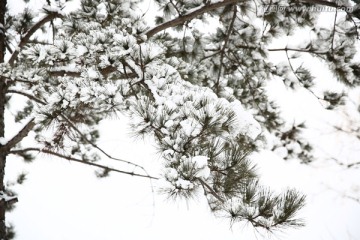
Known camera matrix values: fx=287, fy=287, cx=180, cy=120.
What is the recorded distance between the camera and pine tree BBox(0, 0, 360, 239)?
4.27 feet

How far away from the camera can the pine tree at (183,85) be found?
4.27ft

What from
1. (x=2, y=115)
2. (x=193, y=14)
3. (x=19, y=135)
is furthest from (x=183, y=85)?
(x=2, y=115)

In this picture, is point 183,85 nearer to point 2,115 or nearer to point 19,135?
point 19,135

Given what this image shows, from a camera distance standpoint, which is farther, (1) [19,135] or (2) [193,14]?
(1) [19,135]

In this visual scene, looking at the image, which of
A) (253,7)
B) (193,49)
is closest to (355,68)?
(253,7)

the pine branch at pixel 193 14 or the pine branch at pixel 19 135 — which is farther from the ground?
the pine branch at pixel 193 14

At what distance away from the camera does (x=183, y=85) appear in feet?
6.42

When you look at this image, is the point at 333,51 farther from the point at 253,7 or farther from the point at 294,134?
the point at 294,134

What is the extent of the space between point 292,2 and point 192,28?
105 centimetres

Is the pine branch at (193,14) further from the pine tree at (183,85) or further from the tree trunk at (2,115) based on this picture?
the tree trunk at (2,115)

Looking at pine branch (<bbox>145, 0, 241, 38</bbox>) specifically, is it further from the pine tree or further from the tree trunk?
the tree trunk

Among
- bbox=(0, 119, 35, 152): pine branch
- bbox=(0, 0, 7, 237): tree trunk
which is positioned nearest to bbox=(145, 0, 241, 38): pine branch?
bbox=(0, 119, 35, 152): pine branch

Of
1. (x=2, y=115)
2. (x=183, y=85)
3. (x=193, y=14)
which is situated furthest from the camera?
(x=2, y=115)

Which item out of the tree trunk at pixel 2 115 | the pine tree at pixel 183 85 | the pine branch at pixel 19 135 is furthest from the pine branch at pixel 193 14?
the tree trunk at pixel 2 115
